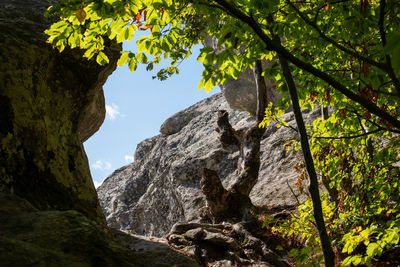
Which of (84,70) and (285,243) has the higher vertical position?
(84,70)

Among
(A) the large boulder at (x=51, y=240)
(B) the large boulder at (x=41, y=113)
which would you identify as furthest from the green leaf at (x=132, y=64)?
(B) the large boulder at (x=41, y=113)

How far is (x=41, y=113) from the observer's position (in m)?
5.98

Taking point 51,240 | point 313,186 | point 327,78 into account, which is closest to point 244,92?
point 313,186

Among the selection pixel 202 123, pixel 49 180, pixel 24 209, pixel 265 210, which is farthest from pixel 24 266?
pixel 202 123

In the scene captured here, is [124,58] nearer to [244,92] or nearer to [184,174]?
[184,174]

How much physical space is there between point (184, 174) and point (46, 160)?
15287 mm

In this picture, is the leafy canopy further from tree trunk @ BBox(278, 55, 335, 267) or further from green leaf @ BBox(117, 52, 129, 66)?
tree trunk @ BBox(278, 55, 335, 267)

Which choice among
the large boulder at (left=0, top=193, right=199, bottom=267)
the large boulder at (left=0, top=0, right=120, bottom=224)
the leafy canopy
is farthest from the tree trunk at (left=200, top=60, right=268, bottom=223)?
the large boulder at (left=0, top=193, right=199, bottom=267)

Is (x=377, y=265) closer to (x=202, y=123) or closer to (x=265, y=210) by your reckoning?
(x=265, y=210)

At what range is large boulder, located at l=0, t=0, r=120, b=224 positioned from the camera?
5.02 m

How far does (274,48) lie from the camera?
76.9 inches

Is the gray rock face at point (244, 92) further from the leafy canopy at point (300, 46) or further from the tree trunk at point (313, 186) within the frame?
the tree trunk at point (313, 186)

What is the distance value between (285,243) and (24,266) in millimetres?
8111

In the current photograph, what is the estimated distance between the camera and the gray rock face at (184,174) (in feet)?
52.6
